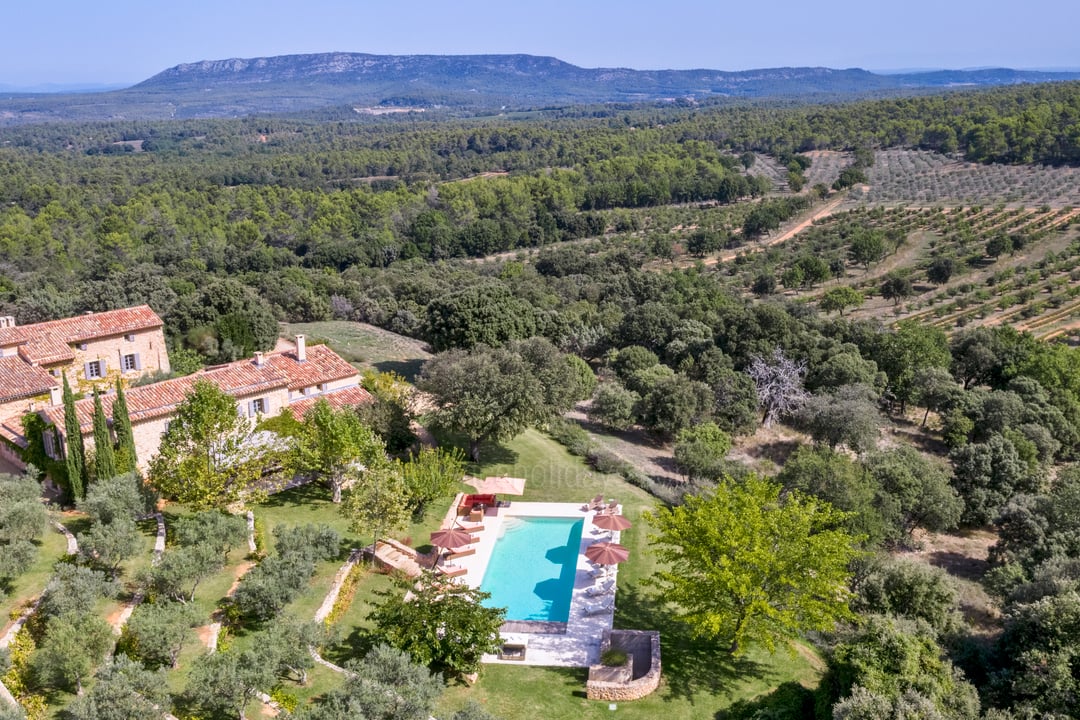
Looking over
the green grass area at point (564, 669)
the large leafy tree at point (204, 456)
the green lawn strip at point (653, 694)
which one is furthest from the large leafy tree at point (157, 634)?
the green lawn strip at point (653, 694)

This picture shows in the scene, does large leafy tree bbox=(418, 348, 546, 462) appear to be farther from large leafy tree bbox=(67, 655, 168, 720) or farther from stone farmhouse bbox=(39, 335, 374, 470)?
large leafy tree bbox=(67, 655, 168, 720)

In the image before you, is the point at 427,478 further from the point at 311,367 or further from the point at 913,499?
the point at 913,499

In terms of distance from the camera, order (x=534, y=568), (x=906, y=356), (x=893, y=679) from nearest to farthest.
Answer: (x=893, y=679), (x=534, y=568), (x=906, y=356)

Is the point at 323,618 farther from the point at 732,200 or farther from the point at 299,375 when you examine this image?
the point at 732,200

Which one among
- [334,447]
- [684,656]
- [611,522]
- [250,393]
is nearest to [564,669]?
[684,656]

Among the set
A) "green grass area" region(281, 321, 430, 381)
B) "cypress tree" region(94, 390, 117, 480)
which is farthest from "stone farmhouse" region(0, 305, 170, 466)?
"green grass area" region(281, 321, 430, 381)

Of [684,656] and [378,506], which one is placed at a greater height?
[378,506]

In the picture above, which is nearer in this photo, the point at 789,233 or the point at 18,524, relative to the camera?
the point at 18,524
